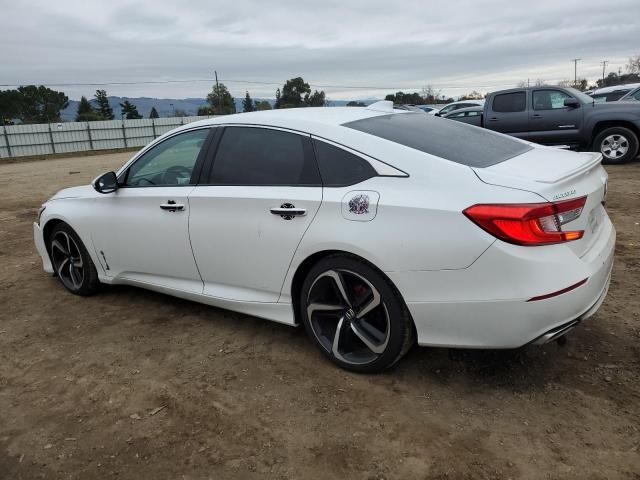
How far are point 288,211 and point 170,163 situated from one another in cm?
138

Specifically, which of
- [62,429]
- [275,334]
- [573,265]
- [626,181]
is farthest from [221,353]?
[626,181]

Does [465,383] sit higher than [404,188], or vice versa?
[404,188]

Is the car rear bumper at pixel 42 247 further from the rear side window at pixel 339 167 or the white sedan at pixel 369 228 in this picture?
the rear side window at pixel 339 167

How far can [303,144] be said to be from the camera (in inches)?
128

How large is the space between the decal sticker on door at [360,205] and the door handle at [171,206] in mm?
1340

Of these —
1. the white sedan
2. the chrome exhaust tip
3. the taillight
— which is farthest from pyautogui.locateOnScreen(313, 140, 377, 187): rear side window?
the chrome exhaust tip

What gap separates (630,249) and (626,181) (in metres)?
4.34

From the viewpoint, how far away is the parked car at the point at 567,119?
10492 millimetres

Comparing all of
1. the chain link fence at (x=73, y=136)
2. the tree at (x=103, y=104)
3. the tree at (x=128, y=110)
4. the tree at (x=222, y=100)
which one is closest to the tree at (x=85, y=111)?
the tree at (x=103, y=104)

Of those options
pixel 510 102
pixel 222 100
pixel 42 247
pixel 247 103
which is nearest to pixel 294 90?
pixel 222 100

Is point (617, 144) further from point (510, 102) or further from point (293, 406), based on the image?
point (293, 406)

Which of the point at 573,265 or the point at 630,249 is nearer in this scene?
the point at 573,265

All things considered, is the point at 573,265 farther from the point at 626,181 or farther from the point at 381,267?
the point at 626,181

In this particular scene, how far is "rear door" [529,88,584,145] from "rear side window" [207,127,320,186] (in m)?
9.33
